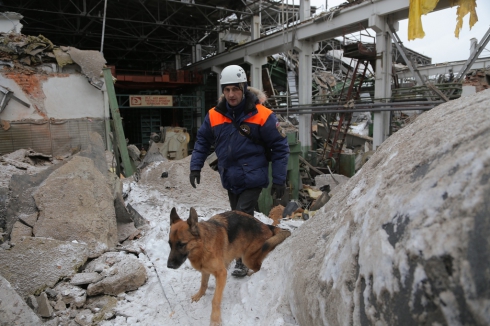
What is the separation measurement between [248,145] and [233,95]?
53 centimetres

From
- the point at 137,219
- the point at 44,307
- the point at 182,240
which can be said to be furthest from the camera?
the point at 137,219

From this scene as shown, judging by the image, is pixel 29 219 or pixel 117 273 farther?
pixel 29 219

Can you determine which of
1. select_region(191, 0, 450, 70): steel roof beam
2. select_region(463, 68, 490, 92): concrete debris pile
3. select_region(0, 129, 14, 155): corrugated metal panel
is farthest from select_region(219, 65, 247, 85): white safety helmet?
select_region(191, 0, 450, 70): steel roof beam

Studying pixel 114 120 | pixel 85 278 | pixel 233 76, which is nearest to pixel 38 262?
pixel 85 278

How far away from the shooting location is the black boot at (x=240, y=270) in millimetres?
3361

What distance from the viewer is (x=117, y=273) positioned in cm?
334

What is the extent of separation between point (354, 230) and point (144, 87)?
19.6 metres

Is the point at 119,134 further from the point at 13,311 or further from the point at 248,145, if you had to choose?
the point at 13,311

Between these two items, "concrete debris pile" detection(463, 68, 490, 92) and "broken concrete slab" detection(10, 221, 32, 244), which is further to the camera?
"concrete debris pile" detection(463, 68, 490, 92)

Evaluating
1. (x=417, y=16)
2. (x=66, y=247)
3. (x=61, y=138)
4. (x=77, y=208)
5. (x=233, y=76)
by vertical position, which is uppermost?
(x=417, y=16)

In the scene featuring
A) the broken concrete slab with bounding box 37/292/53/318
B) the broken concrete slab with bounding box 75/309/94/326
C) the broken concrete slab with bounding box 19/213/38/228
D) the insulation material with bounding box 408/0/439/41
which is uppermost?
the insulation material with bounding box 408/0/439/41

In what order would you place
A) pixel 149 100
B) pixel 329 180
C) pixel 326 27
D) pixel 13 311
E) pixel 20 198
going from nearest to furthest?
pixel 13 311 → pixel 20 198 → pixel 329 180 → pixel 326 27 → pixel 149 100

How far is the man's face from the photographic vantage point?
3473 mm

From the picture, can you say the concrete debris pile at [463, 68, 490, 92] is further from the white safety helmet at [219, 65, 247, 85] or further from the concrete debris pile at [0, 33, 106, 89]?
the concrete debris pile at [0, 33, 106, 89]
